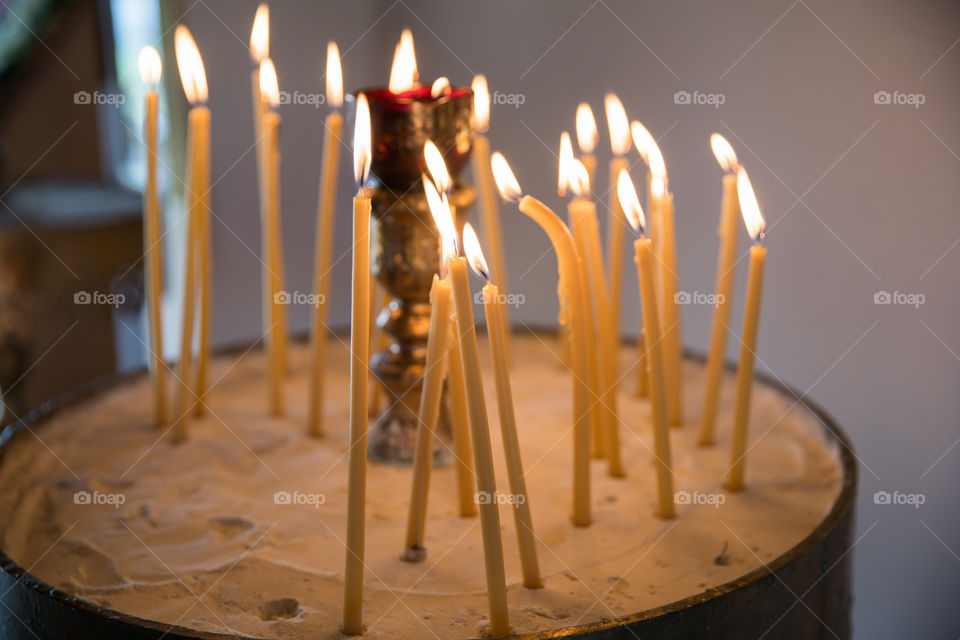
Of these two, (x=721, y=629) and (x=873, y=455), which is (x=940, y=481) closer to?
(x=873, y=455)

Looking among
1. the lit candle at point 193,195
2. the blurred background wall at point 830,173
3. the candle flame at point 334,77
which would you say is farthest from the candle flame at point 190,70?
the blurred background wall at point 830,173

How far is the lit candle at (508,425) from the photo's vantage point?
690 millimetres

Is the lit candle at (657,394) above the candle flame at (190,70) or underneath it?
underneath

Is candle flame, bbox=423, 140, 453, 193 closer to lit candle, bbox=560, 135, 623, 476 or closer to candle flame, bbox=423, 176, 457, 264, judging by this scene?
candle flame, bbox=423, 176, 457, 264

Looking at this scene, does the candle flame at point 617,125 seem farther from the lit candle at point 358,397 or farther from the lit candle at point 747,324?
the lit candle at point 358,397

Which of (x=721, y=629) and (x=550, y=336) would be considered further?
(x=550, y=336)

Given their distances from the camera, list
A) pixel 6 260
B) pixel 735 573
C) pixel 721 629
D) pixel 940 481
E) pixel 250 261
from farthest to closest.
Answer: pixel 250 261 → pixel 6 260 → pixel 940 481 → pixel 735 573 → pixel 721 629

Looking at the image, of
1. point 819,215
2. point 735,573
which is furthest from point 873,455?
point 735,573

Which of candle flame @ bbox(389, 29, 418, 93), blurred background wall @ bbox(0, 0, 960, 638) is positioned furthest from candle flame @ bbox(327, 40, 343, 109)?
blurred background wall @ bbox(0, 0, 960, 638)

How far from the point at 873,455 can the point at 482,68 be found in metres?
1.16

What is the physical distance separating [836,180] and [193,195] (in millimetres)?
1017

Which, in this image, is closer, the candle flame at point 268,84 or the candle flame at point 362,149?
the candle flame at point 362,149

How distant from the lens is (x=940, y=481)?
1487 mm

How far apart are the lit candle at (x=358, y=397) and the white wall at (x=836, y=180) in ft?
3.42
